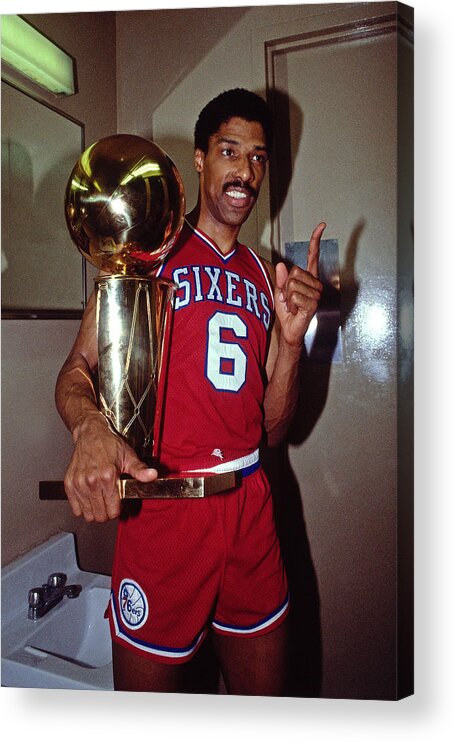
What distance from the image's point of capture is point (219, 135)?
3.64 ft

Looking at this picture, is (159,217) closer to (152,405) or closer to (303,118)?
(152,405)

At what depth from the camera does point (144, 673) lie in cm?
110

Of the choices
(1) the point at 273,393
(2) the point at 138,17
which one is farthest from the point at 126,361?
(2) the point at 138,17

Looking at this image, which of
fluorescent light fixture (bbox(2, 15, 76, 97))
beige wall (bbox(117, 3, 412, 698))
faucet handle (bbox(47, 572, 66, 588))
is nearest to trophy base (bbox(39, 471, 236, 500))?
beige wall (bbox(117, 3, 412, 698))

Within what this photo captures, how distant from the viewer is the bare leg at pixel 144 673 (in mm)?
1097

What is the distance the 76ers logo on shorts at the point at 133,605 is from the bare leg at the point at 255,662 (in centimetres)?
15

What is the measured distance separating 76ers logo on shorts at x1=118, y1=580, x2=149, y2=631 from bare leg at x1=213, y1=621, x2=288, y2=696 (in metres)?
0.15

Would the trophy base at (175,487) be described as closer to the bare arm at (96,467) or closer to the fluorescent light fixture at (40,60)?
the bare arm at (96,467)

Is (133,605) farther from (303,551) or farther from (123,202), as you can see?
(123,202)

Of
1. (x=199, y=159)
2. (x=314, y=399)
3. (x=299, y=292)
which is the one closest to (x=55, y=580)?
(x=314, y=399)

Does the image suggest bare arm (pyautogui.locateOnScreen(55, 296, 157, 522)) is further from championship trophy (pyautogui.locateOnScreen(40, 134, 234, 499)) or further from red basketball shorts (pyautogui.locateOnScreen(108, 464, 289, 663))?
red basketball shorts (pyautogui.locateOnScreen(108, 464, 289, 663))

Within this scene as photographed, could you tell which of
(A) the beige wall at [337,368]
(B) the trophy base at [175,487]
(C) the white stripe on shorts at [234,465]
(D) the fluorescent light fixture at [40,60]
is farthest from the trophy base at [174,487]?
(D) the fluorescent light fixture at [40,60]

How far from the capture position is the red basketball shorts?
3.53 feet

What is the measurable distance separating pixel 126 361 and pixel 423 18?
29.7 inches
